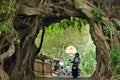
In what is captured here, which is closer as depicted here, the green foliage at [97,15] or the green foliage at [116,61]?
the green foliage at [116,61]

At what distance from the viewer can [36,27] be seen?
33.8ft

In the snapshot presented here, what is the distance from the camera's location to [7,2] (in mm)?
9195

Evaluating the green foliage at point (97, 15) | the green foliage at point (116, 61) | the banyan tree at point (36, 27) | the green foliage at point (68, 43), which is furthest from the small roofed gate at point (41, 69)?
the green foliage at point (68, 43)

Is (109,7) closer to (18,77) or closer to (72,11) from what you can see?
(72,11)

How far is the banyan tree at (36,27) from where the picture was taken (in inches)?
360

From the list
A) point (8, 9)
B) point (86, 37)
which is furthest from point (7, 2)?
point (86, 37)

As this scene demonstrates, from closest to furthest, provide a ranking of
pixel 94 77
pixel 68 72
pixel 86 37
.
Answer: pixel 94 77 < pixel 68 72 < pixel 86 37

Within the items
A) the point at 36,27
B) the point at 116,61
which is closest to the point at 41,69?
the point at 36,27

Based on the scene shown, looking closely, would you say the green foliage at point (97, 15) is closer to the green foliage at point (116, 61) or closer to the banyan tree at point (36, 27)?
the banyan tree at point (36, 27)

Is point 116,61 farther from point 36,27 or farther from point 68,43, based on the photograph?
point 68,43

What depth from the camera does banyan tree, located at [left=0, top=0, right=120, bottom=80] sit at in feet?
30.0

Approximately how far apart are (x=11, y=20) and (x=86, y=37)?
2092 centimetres

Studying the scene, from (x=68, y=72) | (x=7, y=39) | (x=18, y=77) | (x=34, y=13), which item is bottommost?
(x=68, y=72)

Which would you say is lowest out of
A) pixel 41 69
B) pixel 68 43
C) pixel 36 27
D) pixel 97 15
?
pixel 41 69
